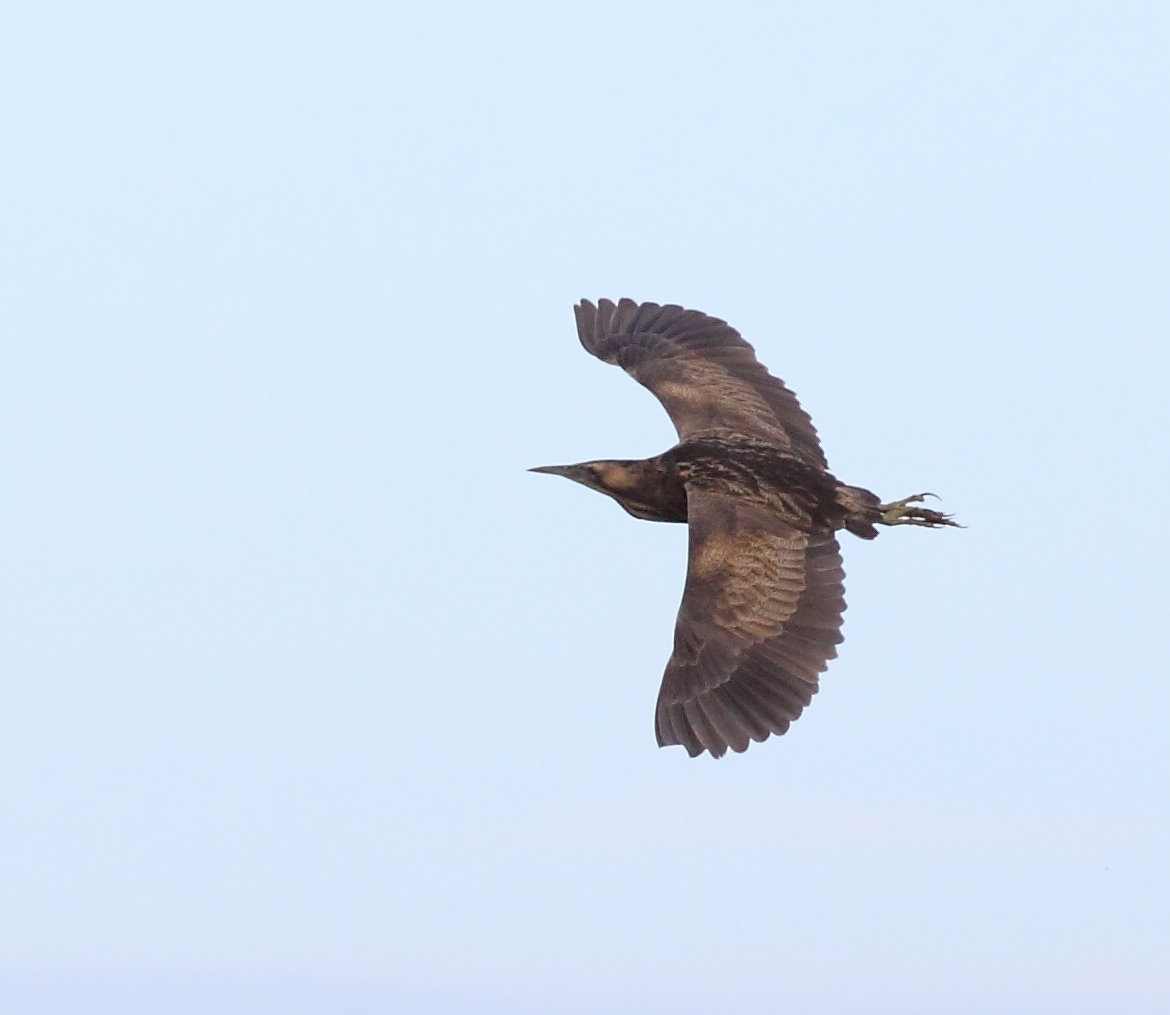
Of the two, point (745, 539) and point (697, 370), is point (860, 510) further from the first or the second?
point (697, 370)

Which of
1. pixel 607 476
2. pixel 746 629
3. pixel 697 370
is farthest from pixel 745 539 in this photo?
pixel 697 370

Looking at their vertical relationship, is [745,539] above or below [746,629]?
above

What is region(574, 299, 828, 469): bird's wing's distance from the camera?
2162 centimetres

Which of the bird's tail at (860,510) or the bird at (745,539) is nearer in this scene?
the bird at (745,539)

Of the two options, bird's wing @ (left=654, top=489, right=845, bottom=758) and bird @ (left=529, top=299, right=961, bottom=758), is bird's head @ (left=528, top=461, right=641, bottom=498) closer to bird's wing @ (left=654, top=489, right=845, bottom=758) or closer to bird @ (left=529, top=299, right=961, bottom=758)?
bird @ (left=529, top=299, right=961, bottom=758)

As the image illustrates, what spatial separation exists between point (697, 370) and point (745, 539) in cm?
394

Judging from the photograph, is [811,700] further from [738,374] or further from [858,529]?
[738,374]

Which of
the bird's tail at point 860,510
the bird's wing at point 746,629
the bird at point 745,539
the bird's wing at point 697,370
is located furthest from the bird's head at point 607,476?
the bird's tail at point 860,510

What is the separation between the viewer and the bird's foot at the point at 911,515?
20.0 metres

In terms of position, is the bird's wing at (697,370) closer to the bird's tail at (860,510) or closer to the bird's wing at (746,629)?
the bird's tail at (860,510)

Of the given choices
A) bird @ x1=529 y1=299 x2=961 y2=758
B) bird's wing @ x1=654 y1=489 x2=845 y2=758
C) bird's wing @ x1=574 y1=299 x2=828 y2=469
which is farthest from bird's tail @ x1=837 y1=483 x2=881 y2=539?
bird's wing @ x1=574 y1=299 x2=828 y2=469

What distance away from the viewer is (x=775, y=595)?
18750 millimetres

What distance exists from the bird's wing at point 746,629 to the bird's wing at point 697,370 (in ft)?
6.47

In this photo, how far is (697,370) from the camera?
22.6 metres
